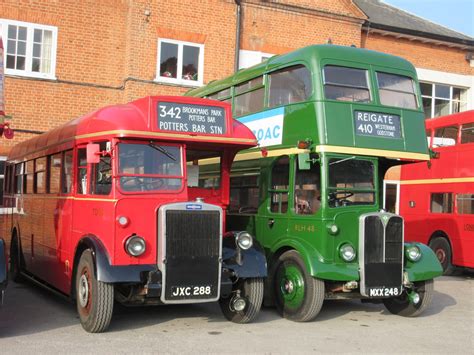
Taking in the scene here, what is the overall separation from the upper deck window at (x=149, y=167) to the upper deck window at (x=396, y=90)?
3392mm

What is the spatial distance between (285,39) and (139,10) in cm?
437

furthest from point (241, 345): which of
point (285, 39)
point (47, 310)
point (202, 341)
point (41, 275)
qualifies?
point (285, 39)

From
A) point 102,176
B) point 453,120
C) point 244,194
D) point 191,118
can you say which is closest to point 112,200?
point 102,176

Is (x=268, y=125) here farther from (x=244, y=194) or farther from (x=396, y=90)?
(x=396, y=90)

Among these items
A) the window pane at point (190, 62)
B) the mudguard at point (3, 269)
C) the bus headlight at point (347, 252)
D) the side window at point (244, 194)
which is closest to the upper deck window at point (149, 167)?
the mudguard at point (3, 269)

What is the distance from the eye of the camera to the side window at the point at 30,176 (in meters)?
10.2

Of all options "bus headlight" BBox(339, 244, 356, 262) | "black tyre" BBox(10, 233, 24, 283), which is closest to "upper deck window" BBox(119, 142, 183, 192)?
"bus headlight" BBox(339, 244, 356, 262)

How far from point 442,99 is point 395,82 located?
12.2 m

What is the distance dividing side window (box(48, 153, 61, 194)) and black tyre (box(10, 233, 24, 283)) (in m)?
2.57

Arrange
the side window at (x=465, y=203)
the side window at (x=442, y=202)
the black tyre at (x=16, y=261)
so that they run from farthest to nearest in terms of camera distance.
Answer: the side window at (x=442, y=202) < the side window at (x=465, y=203) < the black tyre at (x=16, y=261)

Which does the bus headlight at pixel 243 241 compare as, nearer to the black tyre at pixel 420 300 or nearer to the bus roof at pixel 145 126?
the bus roof at pixel 145 126

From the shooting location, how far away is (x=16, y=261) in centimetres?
1128

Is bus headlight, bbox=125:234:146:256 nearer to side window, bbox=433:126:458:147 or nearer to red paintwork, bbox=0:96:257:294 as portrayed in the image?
red paintwork, bbox=0:96:257:294

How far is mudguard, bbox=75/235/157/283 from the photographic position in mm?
6734
